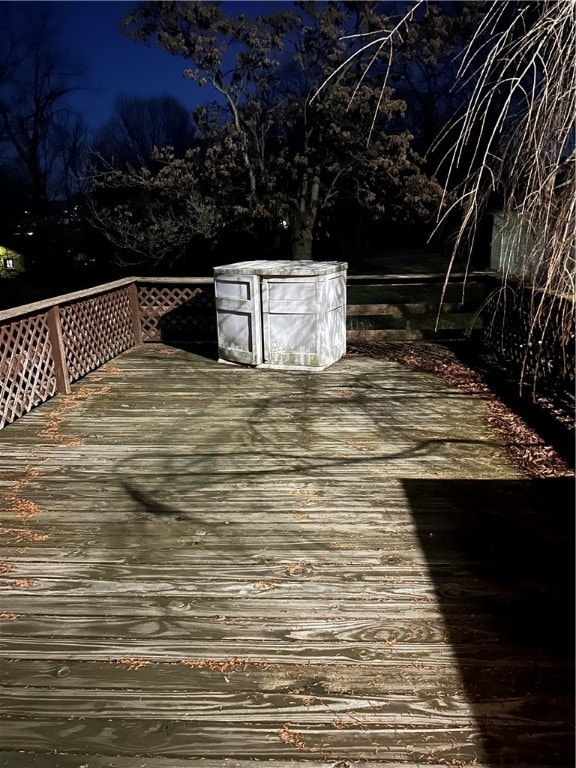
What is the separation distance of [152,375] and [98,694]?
5.12 metres

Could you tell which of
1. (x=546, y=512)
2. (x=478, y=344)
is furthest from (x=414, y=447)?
(x=478, y=344)

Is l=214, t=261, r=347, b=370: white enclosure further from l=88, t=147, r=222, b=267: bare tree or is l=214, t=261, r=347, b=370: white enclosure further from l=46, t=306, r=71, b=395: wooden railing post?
l=88, t=147, r=222, b=267: bare tree

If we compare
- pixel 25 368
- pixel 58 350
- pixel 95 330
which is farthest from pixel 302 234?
pixel 25 368

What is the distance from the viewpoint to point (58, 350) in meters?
6.28

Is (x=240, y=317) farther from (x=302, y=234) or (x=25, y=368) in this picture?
(x=302, y=234)

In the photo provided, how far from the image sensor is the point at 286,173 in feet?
39.9

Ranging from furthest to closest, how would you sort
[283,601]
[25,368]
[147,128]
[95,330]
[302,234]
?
[147,128]
[302,234]
[95,330]
[25,368]
[283,601]

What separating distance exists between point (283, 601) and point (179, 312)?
22.3ft

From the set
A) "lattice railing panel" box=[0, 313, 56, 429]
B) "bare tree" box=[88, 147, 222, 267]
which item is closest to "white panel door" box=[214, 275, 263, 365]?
"lattice railing panel" box=[0, 313, 56, 429]

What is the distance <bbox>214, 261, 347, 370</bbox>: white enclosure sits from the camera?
21.9ft

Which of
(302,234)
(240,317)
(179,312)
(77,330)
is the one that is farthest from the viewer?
(302,234)

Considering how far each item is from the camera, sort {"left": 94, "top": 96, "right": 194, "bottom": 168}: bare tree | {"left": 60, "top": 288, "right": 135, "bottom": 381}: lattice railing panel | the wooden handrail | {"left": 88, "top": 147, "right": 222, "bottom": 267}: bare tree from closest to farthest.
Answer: the wooden handrail
{"left": 60, "top": 288, "right": 135, "bottom": 381}: lattice railing panel
{"left": 88, "top": 147, "right": 222, "bottom": 267}: bare tree
{"left": 94, "top": 96, "right": 194, "bottom": 168}: bare tree

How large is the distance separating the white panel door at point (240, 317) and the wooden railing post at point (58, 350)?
6.33 feet

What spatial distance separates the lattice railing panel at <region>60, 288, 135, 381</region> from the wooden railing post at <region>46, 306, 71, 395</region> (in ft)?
1.02
